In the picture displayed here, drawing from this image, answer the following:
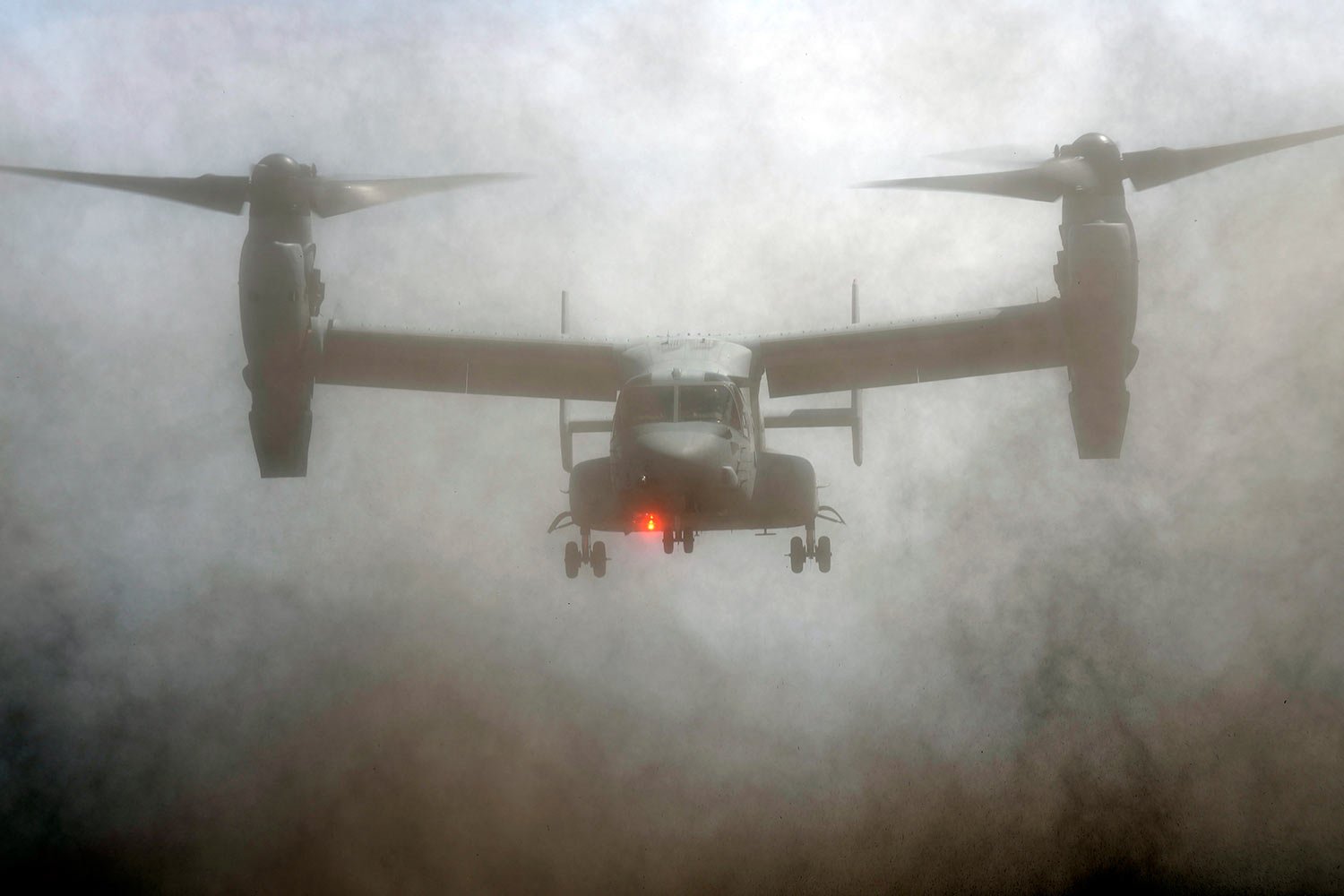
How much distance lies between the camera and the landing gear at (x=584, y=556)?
1354 centimetres

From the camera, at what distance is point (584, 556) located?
13.7m

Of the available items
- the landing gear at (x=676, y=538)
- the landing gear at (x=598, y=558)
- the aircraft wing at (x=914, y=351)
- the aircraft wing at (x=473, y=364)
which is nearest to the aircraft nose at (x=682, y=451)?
the landing gear at (x=676, y=538)

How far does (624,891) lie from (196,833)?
6099 mm

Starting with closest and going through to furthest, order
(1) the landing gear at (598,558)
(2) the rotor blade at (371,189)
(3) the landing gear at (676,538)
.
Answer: (3) the landing gear at (676,538) < (2) the rotor blade at (371,189) < (1) the landing gear at (598,558)

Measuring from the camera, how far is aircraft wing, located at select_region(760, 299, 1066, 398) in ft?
42.0

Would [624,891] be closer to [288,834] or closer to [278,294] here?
[288,834]

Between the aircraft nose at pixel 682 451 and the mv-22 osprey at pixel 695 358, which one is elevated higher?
the mv-22 osprey at pixel 695 358

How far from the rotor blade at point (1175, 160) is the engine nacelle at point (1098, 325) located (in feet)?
3.58

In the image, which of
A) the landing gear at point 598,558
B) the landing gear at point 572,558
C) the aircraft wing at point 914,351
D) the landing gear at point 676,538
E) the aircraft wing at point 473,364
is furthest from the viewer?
the landing gear at point 572,558

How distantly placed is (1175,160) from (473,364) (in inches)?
338

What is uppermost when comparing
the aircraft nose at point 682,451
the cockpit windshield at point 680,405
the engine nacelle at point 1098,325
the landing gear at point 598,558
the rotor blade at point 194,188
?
the rotor blade at point 194,188

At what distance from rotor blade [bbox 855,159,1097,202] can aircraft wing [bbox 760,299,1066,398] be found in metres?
1.28

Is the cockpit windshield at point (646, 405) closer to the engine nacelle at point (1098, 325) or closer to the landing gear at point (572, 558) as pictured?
the landing gear at point (572, 558)

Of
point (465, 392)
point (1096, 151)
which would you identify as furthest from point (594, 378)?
point (1096, 151)
